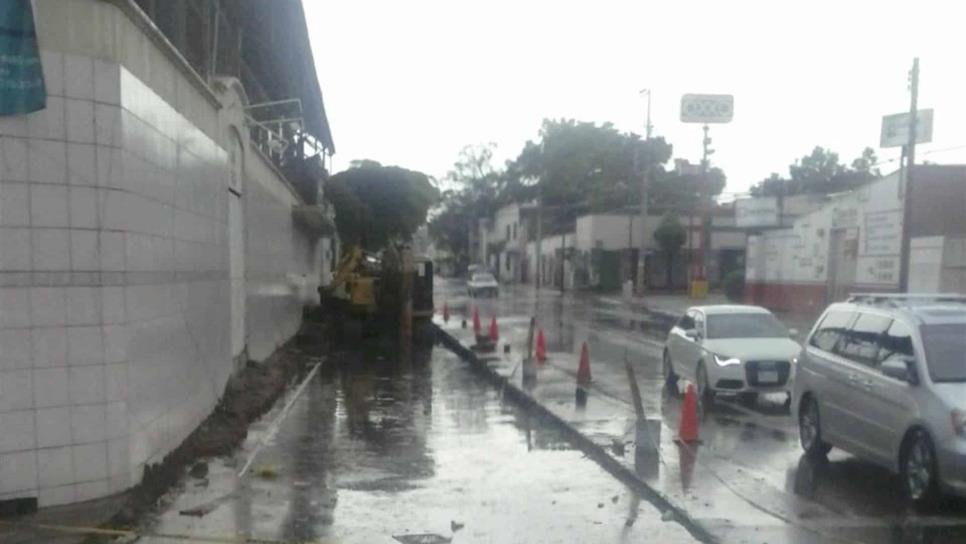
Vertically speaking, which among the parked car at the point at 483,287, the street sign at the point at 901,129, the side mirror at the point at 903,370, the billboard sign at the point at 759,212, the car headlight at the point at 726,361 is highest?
the street sign at the point at 901,129

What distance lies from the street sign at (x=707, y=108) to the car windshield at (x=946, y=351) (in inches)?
1611

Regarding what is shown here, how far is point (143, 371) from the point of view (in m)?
9.96

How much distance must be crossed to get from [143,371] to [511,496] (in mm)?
3479

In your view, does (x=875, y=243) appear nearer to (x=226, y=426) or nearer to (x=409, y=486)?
(x=226, y=426)

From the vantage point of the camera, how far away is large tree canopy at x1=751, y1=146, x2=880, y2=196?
115 m

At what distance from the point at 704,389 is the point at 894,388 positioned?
736 cm

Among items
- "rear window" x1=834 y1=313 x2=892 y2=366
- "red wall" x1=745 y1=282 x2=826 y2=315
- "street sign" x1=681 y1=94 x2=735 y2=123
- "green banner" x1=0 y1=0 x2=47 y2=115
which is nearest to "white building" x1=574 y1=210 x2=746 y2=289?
"red wall" x1=745 y1=282 x2=826 y2=315

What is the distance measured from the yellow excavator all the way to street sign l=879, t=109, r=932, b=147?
16382 millimetres

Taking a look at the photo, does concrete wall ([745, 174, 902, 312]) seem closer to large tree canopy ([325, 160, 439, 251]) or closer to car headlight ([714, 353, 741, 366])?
large tree canopy ([325, 160, 439, 251])

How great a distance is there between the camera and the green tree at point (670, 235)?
75.7 meters

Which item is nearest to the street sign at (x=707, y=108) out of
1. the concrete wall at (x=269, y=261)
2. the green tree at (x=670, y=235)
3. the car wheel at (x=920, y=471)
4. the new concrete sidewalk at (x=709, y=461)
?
the concrete wall at (x=269, y=261)

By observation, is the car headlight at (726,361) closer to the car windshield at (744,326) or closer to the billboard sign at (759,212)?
the car windshield at (744,326)

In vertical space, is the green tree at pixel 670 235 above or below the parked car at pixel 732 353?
above

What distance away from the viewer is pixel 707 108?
51.1m
